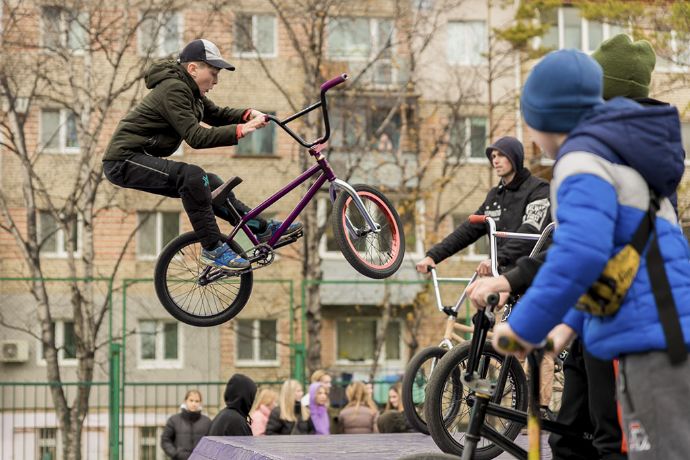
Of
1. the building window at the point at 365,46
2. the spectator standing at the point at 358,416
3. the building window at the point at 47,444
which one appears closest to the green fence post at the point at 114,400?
the building window at the point at 47,444

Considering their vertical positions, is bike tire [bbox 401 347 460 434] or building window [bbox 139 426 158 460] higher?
bike tire [bbox 401 347 460 434]

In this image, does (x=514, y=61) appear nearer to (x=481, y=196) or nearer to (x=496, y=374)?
(x=481, y=196)

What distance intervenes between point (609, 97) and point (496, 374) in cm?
251

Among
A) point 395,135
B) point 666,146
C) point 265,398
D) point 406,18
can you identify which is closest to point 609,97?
point 666,146

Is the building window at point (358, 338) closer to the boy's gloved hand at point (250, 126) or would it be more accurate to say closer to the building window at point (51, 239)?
the building window at point (51, 239)

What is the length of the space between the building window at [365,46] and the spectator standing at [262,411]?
Result: 10.9m

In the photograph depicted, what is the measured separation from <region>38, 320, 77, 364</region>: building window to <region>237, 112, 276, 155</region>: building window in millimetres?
10034

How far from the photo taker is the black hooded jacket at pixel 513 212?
25.6 ft

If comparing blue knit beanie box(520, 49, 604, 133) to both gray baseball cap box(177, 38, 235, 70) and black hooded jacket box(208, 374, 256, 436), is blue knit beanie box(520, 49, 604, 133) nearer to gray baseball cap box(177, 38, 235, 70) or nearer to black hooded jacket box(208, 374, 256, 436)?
gray baseball cap box(177, 38, 235, 70)

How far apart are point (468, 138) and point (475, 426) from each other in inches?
880

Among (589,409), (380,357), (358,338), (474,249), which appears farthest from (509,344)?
(474,249)

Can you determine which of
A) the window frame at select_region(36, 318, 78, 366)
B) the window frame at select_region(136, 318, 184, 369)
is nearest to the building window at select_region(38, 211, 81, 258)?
the window frame at select_region(136, 318, 184, 369)

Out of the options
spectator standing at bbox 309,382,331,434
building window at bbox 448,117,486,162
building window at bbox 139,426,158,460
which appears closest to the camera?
spectator standing at bbox 309,382,331,434

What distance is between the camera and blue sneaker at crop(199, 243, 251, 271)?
8.35m
